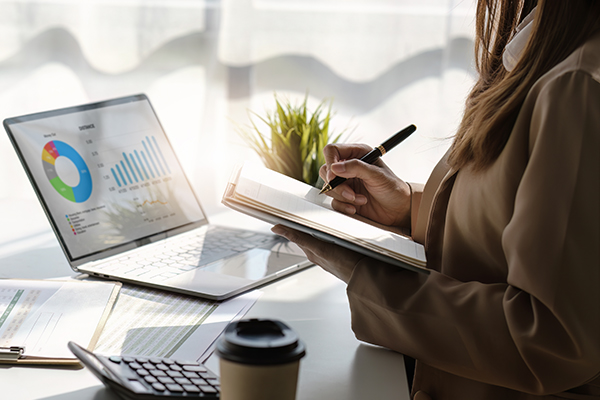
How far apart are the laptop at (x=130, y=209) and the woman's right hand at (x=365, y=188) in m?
0.15

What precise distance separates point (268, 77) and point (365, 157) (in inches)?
44.3

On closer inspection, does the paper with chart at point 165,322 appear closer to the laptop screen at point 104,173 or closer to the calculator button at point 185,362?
the calculator button at point 185,362

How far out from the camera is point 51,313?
27.4 inches

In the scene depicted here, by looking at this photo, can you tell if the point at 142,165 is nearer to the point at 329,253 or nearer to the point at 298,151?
the point at 298,151

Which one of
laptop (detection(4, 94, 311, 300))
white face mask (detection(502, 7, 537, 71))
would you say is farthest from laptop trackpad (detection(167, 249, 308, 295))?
white face mask (detection(502, 7, 537, 71))

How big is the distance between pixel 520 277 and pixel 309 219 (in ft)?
0.81

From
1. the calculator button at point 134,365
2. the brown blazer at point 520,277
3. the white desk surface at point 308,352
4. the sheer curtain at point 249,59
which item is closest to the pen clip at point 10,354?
the white desk surface at point 308,352

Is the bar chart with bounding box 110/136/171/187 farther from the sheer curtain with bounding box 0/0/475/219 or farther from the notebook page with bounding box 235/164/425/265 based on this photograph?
the sheer curtain with bounding box 0/0/475/219

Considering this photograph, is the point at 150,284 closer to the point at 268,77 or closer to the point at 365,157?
the point at 365,157

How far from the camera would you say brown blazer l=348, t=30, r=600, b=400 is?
0.50 meters

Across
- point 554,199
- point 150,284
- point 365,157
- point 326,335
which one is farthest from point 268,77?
point 554,199

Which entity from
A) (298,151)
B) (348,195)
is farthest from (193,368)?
(298,151)

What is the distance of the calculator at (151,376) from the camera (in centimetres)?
50

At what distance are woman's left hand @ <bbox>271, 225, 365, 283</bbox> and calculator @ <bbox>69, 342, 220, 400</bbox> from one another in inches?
8.3
